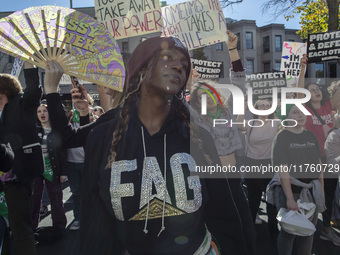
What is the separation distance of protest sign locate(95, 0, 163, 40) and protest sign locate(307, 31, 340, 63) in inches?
130

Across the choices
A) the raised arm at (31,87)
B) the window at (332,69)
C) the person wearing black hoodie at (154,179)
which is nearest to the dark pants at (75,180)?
the raised arm at (31,87)

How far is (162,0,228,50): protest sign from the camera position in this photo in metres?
5.06

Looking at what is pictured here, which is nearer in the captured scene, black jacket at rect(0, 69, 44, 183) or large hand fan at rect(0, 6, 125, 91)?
large hand fan at rect(0, 6, 125, 91)

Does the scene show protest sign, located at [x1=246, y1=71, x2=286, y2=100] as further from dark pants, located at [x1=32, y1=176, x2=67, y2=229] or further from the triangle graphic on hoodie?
the triangle graphic on hoodie

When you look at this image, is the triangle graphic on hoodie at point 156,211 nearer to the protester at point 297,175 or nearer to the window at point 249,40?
the protester at point 297,175

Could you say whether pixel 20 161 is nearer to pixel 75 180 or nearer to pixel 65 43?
pixel 65 43

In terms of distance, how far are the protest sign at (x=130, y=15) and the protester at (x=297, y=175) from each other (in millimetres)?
2430

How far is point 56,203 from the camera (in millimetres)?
4520

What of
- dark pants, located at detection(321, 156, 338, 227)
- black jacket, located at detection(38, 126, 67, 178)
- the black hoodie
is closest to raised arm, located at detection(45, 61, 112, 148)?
the black hoodie

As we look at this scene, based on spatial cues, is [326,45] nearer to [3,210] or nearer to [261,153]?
[261,153]

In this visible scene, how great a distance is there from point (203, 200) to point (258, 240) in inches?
120

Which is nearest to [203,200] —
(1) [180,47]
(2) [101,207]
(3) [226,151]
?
(2) [101,207]

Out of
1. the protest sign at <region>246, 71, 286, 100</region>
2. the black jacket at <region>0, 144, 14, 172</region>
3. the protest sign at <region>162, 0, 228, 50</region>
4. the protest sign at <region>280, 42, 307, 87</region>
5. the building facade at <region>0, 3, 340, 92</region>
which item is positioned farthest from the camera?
the building facade at <region>0, 3, 340, 92</region>

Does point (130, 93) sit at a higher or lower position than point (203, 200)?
higher
